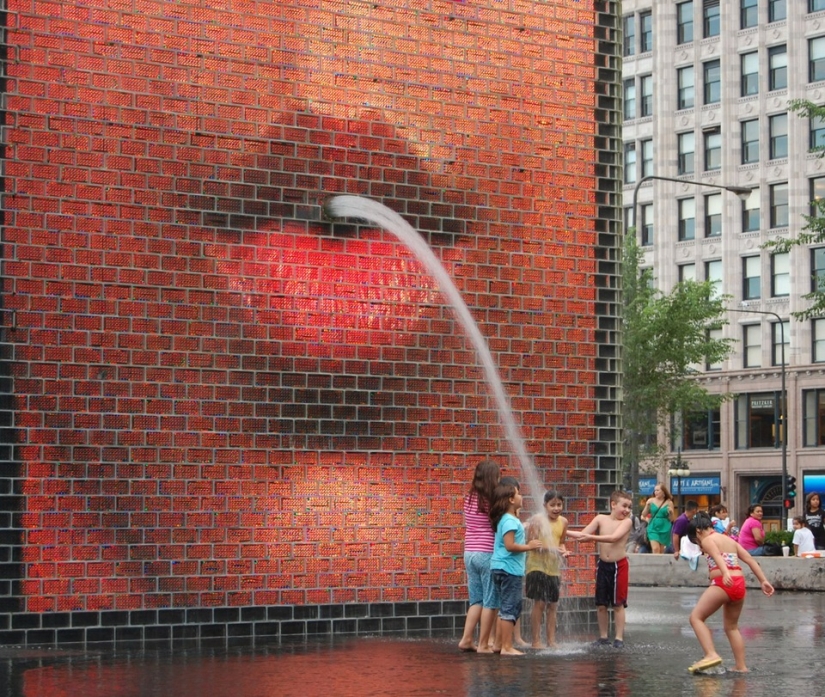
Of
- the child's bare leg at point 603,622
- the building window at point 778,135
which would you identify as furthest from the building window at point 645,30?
the child's bare leg at point 603,622

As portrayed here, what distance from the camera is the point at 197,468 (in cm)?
1680

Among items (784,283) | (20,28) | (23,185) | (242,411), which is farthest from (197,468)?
(784,283)

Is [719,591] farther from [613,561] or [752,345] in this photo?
[752,345]

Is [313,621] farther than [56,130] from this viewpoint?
Yes

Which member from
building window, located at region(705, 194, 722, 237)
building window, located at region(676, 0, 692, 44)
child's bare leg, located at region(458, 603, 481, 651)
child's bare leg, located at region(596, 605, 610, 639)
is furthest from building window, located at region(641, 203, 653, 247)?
child's bare leg, located at region(458, 603, 481, 651)

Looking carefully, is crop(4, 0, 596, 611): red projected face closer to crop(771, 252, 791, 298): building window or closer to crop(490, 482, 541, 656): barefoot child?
crop(490, 482, 541, 656): barefoot child

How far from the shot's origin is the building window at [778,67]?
73.2 m

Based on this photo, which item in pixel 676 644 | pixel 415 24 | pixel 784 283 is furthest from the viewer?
pixel 784 283

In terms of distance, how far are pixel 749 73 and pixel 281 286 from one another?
60986 millimetres

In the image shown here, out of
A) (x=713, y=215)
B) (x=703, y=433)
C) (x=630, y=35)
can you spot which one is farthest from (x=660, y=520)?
(x=630, y=35)

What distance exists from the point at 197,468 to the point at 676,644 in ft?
17.2

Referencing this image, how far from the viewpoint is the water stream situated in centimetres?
1798

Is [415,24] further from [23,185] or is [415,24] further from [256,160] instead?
[23,185]

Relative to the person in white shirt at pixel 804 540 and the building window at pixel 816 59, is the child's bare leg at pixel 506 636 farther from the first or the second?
the building window at pixel 816 59
